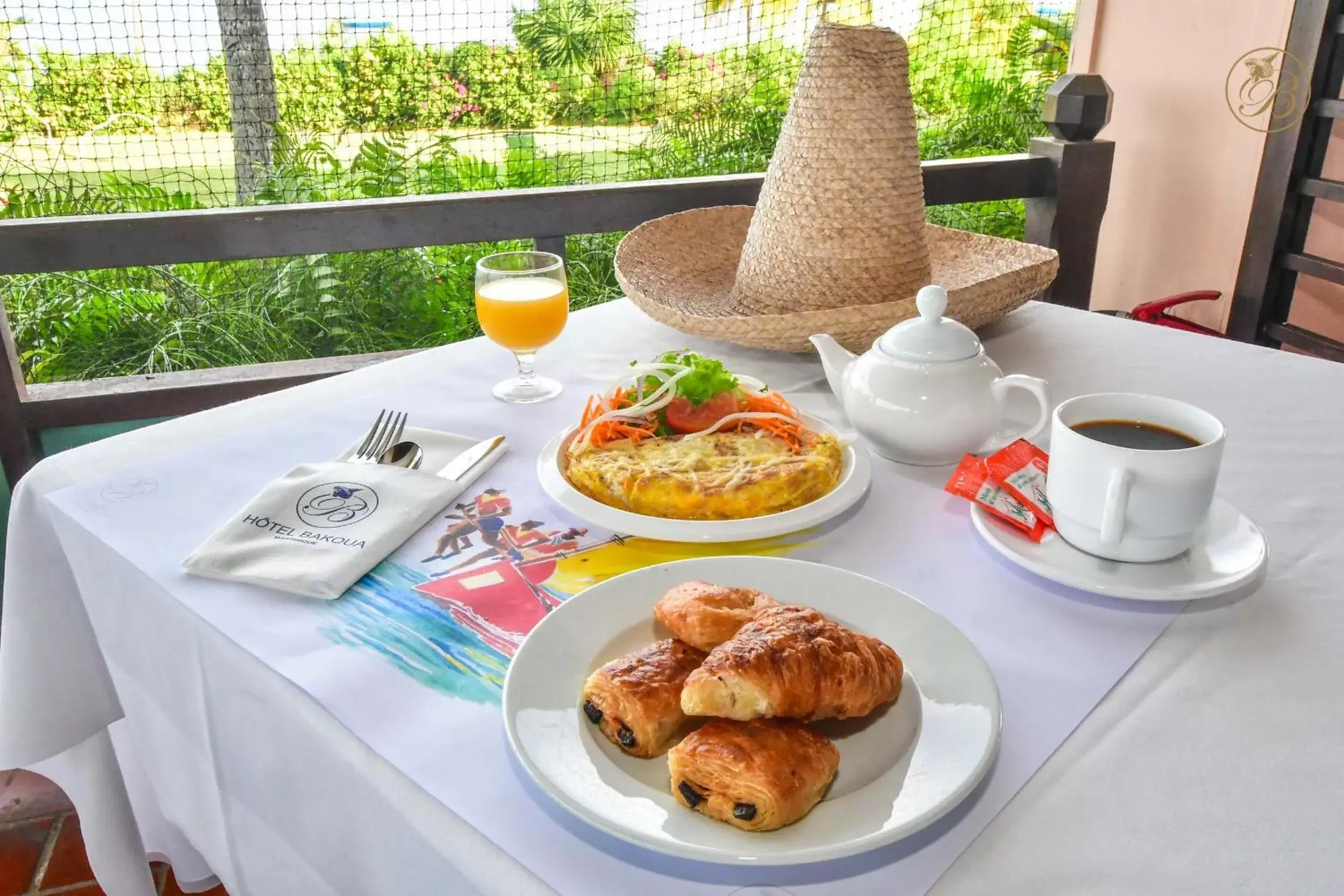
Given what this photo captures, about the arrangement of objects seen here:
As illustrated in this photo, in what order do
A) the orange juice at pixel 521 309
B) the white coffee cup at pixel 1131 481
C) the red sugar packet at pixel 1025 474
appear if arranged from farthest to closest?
1. the orange juice at pixel 521 309
2. the red sugar packet at pixel 1025 474
3. the white coffee cup at pixel 1131 481

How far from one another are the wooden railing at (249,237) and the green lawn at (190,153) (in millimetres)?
1910

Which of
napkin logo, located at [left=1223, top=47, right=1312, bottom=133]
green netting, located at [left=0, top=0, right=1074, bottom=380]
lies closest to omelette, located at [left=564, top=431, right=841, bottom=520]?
napkin logo, located at [left=1223, top=47, right=1312, bottom=133]

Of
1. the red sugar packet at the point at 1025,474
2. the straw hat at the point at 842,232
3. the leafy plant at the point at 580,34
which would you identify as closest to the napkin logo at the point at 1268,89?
the straw hat at the point at 842,232

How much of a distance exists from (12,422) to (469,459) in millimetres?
1251

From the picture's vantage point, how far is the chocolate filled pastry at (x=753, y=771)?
0.47 meters

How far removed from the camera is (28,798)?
5.43ft

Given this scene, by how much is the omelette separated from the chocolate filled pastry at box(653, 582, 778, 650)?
17cm

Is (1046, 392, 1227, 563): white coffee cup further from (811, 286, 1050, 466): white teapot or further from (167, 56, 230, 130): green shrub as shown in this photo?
(167, 56, 230, 130): green shrub

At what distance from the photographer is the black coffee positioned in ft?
2.45

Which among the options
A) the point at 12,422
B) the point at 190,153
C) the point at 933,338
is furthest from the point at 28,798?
the point at 190,153

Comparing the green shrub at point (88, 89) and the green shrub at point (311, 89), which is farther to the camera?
the green shrub at point (311, 89)

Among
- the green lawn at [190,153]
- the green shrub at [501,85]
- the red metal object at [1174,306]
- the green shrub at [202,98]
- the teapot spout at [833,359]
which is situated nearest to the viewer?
the teapot spout at [833,359]

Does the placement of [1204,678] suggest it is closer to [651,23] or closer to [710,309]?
[710,309]

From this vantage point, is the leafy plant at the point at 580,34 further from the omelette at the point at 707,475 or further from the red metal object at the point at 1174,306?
the omelette at the point at 707,475
